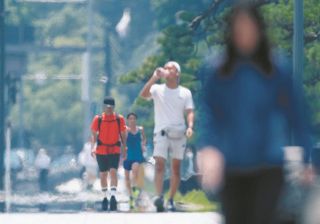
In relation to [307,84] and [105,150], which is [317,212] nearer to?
[105,150]

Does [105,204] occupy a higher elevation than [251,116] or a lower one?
lower

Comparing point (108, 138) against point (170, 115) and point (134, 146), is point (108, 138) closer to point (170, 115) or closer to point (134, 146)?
point (134, 146)

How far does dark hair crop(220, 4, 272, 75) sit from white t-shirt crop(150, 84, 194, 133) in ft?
29.6

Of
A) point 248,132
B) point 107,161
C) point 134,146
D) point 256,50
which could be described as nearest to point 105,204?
point 107,161

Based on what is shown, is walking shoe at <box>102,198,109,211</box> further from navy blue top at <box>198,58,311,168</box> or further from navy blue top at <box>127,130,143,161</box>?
navy blue top at <box>198,58,311,168</box>

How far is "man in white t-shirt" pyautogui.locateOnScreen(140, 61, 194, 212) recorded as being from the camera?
1920 cm

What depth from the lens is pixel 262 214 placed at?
10125mm

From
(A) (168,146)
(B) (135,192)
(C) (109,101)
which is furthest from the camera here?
(B) (135,192)

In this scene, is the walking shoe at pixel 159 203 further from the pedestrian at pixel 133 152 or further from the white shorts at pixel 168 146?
the pedestrian at pixel 133 152

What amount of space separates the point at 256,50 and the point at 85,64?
72.5m

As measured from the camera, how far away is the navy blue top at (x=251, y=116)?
402 inches

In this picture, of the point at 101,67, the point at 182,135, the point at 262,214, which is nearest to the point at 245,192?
the point at 262,214

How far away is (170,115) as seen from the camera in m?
19.4

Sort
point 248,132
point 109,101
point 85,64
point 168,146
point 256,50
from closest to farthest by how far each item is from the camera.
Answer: point 256,50 < point 248,132 < point 168,146 < point 109,101 < point 85,64
